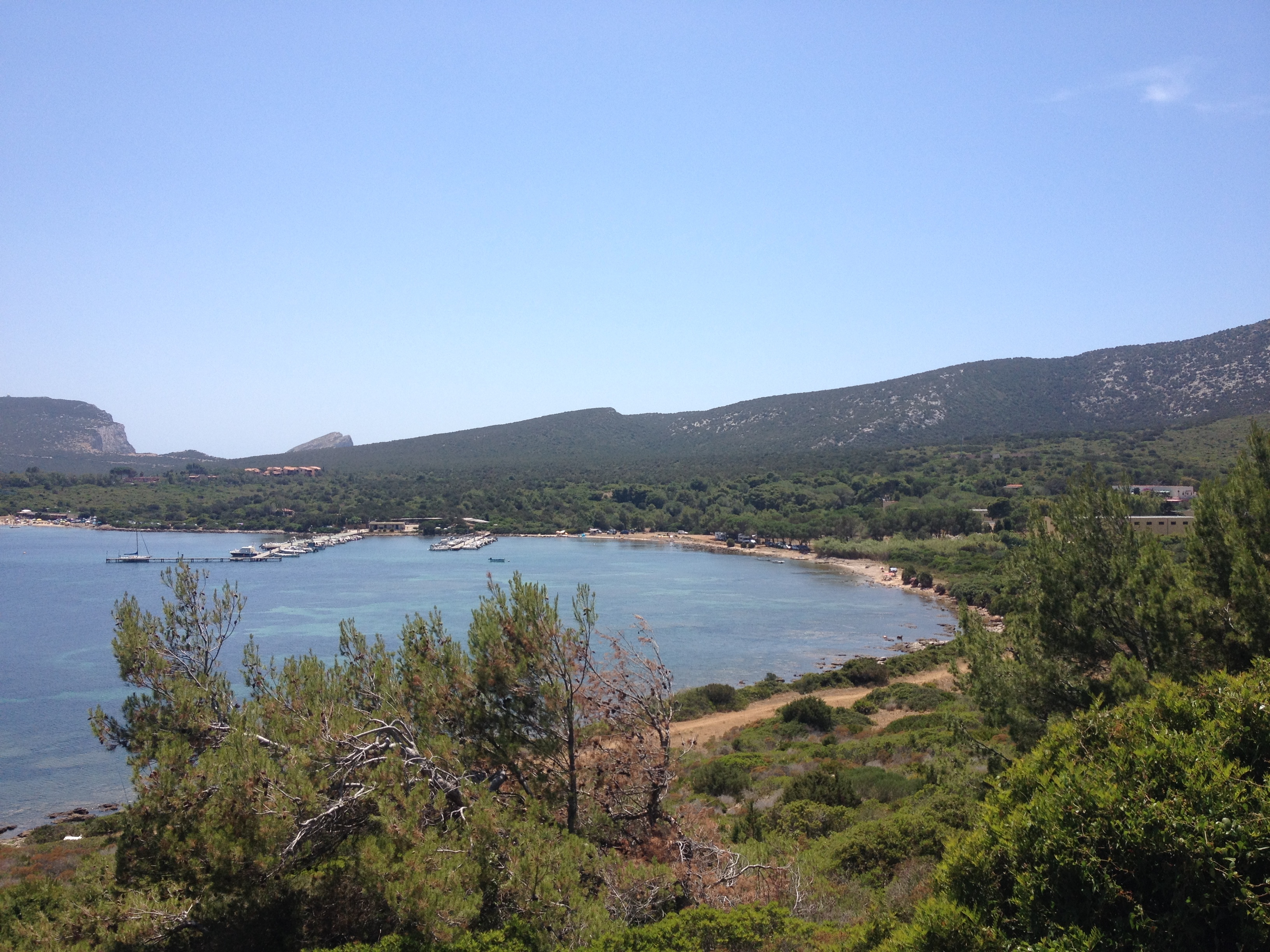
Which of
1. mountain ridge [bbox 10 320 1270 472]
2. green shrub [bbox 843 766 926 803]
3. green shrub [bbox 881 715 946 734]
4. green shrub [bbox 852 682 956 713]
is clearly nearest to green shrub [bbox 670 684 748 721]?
green shrub [bbox 852 682 956 713]

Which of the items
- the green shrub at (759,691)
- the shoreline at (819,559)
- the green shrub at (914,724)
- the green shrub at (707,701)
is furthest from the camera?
the shoreline at (819,559)

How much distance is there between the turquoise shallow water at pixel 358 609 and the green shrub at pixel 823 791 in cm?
1637

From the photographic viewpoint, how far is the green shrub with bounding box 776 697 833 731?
2242 cm

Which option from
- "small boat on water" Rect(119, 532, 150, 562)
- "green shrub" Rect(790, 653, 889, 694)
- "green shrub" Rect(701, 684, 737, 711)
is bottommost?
"green shrub" Rect(790, 653, 889, 694)

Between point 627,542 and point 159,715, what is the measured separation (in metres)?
77.9

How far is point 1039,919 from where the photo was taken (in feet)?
14.1

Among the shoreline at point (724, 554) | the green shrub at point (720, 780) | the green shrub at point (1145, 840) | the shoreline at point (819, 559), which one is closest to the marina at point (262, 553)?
the shoreline at point (724, 554)

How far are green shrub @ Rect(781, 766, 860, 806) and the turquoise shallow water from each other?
16.4m

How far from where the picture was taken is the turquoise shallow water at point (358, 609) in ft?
82.4

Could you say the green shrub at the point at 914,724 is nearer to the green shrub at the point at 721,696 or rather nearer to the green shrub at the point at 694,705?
the green shrub at the point at 694,705

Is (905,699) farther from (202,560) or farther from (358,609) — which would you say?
(202,560)

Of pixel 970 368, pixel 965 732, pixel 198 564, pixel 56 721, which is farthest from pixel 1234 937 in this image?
pixel 970 368

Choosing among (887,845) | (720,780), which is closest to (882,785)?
(720,780)

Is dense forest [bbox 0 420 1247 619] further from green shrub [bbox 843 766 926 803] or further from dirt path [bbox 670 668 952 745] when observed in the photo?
green shrub [bbox 843 766 926 803]
